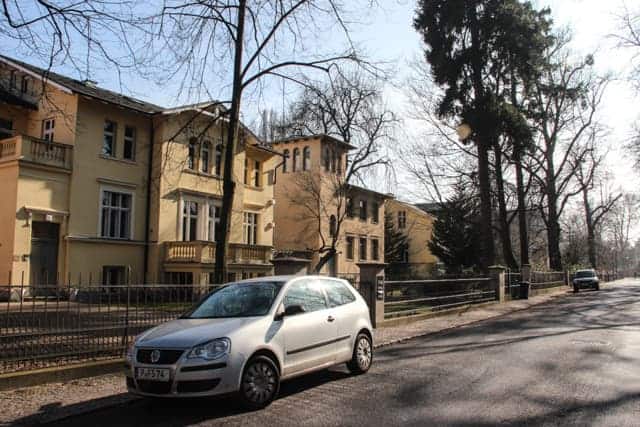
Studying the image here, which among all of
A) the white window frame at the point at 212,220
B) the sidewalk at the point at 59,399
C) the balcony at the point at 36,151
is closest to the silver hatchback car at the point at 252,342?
the sidewalk at the point at 59,399

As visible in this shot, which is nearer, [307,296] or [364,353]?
[307,296]

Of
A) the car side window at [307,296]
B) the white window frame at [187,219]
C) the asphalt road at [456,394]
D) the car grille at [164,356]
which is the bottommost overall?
the asphalt road at [456,394]

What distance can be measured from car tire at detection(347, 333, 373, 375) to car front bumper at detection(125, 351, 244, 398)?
2.78 m

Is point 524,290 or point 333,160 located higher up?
point 333,160

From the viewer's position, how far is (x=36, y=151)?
22.2 m

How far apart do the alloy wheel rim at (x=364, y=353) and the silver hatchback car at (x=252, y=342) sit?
2 cm

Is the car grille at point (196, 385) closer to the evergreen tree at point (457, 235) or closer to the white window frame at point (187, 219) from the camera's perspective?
the white window frame at point (187, 219)

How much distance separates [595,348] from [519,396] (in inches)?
205

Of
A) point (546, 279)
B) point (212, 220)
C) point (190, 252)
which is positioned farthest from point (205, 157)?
point (546, 279)

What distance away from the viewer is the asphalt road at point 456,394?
20.7 feet

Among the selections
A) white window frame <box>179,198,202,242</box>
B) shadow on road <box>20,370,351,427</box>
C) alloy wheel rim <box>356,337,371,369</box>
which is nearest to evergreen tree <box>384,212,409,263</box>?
white window frame <box>179,198,202,242</box>

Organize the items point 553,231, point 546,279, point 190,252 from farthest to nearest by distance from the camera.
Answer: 1. point 553,231
2. point 546,279
3. point 190,252

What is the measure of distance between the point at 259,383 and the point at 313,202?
33945mm

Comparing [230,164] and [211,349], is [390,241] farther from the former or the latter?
[211,349]
